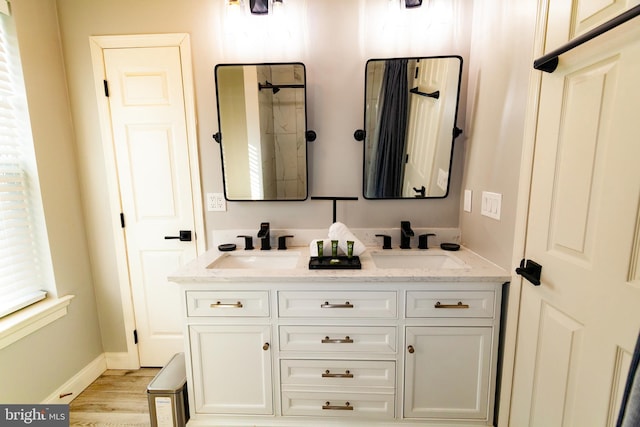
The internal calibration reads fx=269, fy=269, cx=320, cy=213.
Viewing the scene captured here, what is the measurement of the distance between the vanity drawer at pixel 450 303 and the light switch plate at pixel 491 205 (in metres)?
0.39

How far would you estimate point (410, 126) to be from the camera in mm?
1630

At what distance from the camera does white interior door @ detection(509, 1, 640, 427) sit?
0.74 m

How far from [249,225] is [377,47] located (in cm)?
138

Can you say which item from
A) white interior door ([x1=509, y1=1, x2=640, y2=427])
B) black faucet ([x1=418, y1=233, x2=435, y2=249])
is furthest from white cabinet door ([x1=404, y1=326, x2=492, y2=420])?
black faucet ([x1=418, y1=233, x2=435, y2=249])

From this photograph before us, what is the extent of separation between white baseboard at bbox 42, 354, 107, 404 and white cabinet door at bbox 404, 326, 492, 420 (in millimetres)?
2040

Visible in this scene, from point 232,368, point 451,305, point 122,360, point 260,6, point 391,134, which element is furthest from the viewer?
point 122,360

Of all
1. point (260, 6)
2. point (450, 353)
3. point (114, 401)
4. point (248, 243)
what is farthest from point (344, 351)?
point (260, 6)

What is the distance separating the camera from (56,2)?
1651mm

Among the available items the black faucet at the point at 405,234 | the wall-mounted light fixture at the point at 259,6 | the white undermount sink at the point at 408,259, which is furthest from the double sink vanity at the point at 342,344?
the wall-mounted light fixture at the point at 259,6

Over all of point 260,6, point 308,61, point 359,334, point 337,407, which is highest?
point 260,6

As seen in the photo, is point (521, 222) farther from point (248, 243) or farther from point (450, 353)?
point (248, 243)

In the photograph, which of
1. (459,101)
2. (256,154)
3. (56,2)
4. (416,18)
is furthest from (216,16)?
(459,101)

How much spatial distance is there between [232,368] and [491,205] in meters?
1.59

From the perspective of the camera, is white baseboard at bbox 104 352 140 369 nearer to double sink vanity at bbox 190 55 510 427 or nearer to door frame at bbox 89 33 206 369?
door frame at bbox 89 33 206 369
